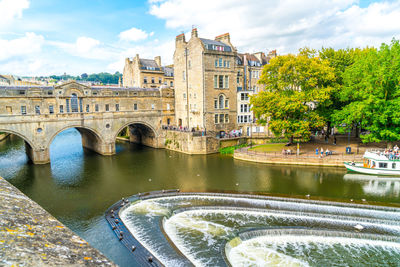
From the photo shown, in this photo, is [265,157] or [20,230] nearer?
[20,230]

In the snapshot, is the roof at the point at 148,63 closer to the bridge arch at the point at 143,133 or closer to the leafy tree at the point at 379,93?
the bridge arch at the point at 143,133

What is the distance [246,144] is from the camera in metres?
45.3

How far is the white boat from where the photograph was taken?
1145 inches

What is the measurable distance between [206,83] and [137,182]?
22.2 m

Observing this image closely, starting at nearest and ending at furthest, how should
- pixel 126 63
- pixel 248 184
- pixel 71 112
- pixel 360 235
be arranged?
pixel 360 235
pixel 248 184
pixel 71 112
pixel 126 63

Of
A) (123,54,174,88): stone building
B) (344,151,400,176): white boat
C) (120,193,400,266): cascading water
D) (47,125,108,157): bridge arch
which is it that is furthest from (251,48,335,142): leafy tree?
(123,54,174,88): stone building

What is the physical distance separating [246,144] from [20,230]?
4173 centimetres

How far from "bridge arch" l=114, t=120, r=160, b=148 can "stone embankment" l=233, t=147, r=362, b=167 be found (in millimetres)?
18027

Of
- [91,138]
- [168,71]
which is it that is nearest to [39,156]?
[91,138]

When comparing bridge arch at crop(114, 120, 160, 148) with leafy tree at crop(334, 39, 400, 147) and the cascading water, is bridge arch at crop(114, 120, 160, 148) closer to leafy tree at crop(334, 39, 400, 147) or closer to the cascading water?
the cascading water

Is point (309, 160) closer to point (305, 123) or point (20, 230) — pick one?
point (305, 123)

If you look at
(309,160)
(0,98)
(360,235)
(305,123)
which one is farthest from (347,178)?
(0,98)

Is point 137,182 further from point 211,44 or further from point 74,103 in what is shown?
point 211,44

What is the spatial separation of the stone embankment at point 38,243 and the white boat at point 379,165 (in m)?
32.3
